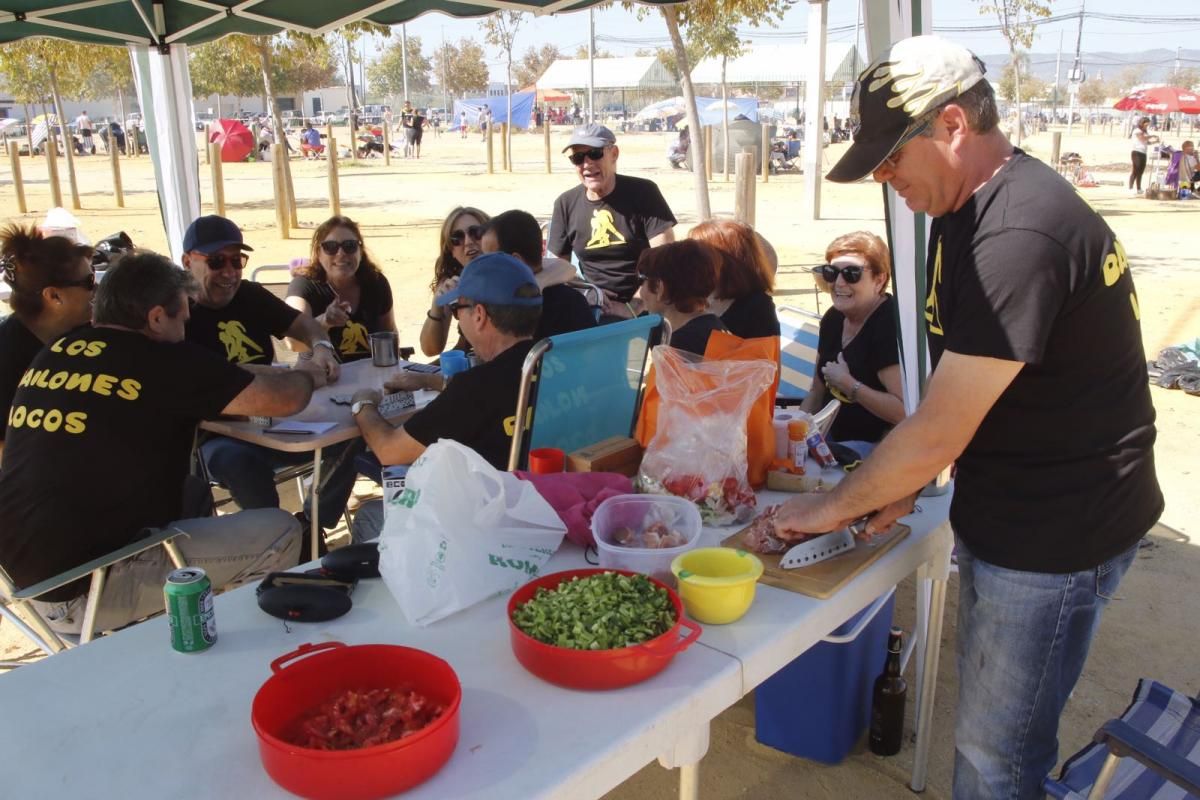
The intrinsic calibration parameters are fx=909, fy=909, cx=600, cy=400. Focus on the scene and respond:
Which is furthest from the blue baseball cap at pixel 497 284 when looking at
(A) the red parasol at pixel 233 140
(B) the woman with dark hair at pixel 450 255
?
(A) the red parasol at pixel 233 140

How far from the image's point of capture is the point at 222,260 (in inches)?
161

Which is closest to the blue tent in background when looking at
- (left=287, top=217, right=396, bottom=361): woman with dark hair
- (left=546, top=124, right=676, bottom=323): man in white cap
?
(left=546, top=124, right=676, bottom=323): man in white cap

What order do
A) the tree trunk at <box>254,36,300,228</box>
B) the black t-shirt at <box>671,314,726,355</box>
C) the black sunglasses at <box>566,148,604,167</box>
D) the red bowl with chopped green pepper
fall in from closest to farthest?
1. the red bowl with chopped green pepper
2. the black t-shirt at <box>671,314,726,355</box>
3. the black sunglasses at <box>566,148,604,167</box>
4. the tree trunk at <box>254,36,300,228</box>

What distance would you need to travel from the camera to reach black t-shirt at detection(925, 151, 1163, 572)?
1544mm

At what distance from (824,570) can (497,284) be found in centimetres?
135

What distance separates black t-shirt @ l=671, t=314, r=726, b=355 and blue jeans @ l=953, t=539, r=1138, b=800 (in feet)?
5.21

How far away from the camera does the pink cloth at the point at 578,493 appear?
2.04 metres

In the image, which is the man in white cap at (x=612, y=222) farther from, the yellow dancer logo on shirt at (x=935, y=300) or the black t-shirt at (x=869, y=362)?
the yellow dancer logo on shirt at (x=935, y=300)

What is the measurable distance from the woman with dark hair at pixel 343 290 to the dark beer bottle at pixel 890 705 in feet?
10.2

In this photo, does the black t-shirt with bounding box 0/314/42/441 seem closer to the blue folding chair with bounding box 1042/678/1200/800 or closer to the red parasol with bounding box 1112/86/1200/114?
the blue folding chair with bounding box 1042/678/1200/800

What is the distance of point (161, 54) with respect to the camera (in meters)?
5.93

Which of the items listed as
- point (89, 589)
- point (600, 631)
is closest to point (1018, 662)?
point (600, 631)

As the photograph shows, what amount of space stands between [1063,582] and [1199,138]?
4631 cm

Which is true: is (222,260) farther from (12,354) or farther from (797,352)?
(797,352)
